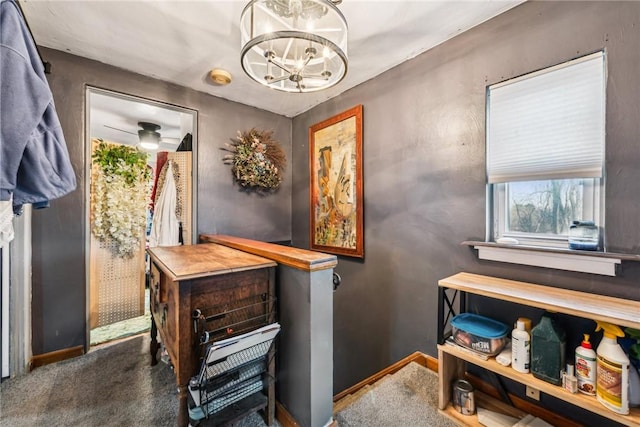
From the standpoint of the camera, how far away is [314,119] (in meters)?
2.88

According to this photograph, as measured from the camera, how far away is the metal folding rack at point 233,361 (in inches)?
41.7

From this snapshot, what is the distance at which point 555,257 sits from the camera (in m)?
1.28

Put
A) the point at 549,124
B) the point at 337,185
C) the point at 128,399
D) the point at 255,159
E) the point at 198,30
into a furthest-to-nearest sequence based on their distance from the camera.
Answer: the point at 255,159
the point at 337,185
the point at 198,30
the point at 128,399
the point at 549,124

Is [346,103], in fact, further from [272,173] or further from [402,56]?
[272,173]

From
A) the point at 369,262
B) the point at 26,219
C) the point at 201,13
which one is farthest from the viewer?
the point at 369,262

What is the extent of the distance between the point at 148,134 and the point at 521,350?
4212 mm

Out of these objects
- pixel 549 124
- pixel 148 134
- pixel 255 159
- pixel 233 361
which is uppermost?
pixel 148 134

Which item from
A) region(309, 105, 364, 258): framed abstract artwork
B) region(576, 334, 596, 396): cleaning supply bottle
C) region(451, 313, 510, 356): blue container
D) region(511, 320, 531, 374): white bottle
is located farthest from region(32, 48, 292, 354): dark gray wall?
region(576, 334, 596, 396): cleaning supply bottle

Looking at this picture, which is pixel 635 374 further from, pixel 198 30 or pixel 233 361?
pixel 198 30

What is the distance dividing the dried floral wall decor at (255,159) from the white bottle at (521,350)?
2.46 metres

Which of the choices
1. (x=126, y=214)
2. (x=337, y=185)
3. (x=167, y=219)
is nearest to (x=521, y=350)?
(x=337, y=185)

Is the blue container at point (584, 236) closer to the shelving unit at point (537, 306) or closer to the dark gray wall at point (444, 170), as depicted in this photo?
the dark gray wall at point (444, 170)

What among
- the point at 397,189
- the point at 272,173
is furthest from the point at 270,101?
the point at 397,189

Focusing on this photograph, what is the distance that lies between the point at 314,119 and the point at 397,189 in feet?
4.55
